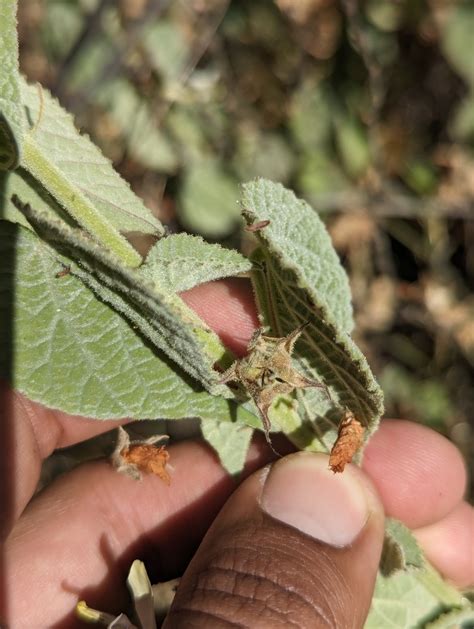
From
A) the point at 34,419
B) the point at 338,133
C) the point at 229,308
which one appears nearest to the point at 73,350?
the point at 229,308

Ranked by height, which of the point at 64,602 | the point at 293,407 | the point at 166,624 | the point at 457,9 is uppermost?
the point at 457,9

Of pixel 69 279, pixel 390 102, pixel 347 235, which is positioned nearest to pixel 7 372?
pixel 69 279

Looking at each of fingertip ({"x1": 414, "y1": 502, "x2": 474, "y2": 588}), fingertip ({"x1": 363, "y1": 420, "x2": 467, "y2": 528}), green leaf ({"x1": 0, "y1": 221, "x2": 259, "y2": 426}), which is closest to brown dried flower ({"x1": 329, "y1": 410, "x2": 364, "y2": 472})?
green leaf ({"x1": 0, "y1": 221, "x2": 259, "y2": 426})

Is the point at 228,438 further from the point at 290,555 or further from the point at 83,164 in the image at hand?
the point at 83,164

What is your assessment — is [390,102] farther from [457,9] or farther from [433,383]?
[433,383]

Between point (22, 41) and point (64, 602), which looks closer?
point (64, 602)

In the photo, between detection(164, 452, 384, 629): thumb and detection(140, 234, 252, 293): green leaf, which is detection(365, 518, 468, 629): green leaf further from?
detection(140, 234, 252, 293): green leaf

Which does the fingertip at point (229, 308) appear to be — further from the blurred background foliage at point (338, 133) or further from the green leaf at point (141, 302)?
the blurred background foliage at point (338, 133)
